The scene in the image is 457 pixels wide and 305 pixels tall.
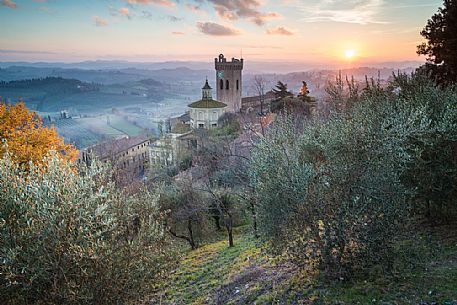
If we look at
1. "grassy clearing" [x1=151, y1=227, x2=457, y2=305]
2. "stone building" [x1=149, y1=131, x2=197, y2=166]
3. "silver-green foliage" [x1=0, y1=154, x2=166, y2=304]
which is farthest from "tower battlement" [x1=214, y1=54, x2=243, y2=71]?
"silver-green foliage" [x1=0, y1=154, x2=166, y2=304]

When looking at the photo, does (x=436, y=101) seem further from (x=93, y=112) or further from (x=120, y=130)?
(x=93, y=112)

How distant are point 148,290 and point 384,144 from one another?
20.4 feet

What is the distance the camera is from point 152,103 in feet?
426

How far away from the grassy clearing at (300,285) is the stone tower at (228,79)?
57396 mm

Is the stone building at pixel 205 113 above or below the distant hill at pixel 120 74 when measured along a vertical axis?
below

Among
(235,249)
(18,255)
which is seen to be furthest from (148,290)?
(235,249)

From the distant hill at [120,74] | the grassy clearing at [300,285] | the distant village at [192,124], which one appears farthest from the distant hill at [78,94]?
the grassy clearing at [300,285]

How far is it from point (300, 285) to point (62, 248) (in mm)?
5830

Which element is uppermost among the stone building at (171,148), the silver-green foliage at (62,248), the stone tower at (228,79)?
the stone tower at (228,79)

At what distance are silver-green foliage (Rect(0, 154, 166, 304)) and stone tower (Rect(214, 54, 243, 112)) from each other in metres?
61.8

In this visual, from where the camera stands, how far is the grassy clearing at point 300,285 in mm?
7184

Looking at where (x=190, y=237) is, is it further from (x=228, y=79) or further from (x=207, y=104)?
(x=228, y=79)

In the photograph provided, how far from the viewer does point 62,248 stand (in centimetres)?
580

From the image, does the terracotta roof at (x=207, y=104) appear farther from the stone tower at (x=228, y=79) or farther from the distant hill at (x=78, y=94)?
the distant hill at (x=78, y=94)
